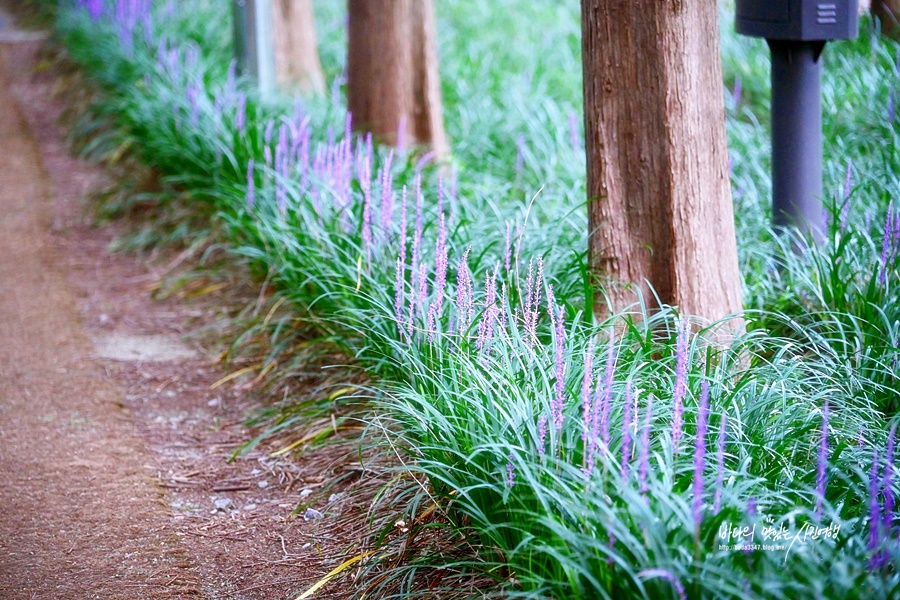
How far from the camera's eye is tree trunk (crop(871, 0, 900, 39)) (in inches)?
301

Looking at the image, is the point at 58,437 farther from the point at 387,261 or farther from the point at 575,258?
the point at 575,258

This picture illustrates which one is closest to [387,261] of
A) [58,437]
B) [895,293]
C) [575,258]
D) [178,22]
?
[575,258]

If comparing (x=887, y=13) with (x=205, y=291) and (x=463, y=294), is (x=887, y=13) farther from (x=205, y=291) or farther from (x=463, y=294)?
(x=463, y=294)

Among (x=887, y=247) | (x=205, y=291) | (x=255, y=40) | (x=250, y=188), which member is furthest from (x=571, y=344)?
(x=255, y=40)

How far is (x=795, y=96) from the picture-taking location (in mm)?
4434

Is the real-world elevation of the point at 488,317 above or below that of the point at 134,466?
above

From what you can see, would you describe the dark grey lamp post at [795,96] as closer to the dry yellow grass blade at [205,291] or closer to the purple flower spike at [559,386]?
the purple flower spike at [559,386]

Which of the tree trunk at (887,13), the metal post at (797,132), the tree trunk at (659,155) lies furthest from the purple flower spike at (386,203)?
the tree trunk at (887,13)

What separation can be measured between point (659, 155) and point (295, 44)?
231 inches

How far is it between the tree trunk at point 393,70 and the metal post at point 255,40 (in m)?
1.03

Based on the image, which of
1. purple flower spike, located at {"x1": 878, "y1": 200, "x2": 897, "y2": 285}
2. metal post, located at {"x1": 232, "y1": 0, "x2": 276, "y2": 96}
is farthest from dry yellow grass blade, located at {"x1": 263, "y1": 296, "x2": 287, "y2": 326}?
metal post, located at {"x1": 232, "y1": 0, "x2": 276, "y2": 96}

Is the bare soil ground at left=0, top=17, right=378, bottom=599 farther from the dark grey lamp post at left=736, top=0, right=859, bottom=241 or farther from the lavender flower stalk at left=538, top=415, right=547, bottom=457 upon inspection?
the dark grey lamp post at left=736, top=0, right=859, bottom=241

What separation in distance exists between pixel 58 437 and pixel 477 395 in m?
2.15

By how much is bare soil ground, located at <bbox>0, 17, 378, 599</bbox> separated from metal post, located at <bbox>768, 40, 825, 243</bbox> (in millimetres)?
2410
